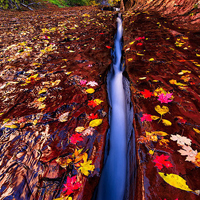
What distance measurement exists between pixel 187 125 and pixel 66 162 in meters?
1.39

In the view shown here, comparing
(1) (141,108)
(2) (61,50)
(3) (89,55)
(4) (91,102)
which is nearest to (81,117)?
(4) (91,102)

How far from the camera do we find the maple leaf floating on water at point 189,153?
1.07 metres

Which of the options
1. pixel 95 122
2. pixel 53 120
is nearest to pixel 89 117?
pixel 95 122

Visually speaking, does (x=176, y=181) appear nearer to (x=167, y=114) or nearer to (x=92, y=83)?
(x=167, y=114)

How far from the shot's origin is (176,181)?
946 millimetres

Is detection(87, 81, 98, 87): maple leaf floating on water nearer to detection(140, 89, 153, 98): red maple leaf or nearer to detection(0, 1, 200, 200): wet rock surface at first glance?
detection(0, 1, 200, 200): wet rock surface

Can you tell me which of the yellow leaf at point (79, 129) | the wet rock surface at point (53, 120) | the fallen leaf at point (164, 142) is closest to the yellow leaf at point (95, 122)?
the wet rock surface at point (53, 120)

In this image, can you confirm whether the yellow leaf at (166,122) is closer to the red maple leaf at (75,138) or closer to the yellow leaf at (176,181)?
the yellow leaf at (176,181)

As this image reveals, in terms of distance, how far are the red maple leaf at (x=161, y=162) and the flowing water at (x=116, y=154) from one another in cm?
46

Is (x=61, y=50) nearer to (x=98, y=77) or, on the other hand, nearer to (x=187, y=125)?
(x=98, y=77)

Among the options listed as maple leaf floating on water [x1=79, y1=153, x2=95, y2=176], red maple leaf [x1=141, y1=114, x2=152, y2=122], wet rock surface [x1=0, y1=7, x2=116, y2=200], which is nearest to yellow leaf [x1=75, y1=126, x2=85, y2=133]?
wet rock surface [x1=0, y1=7, x2=116, y2=200]

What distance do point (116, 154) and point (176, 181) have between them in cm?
70

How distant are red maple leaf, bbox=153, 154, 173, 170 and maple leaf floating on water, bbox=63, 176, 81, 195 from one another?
0.75 metres

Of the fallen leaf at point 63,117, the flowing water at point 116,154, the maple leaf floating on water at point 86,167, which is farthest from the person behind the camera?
the fallen leaf at point 63,117
